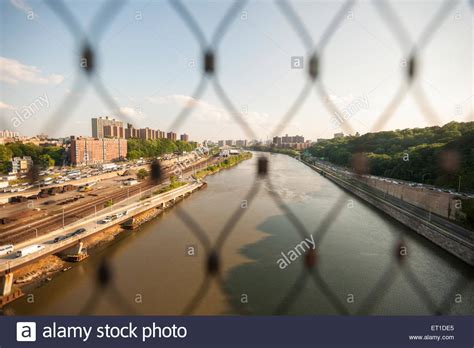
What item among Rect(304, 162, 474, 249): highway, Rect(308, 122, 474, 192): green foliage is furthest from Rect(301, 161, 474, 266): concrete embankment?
Rect(308, 122, 474, 192): green foliage

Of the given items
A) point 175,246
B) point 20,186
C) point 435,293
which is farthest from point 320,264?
point 20,186

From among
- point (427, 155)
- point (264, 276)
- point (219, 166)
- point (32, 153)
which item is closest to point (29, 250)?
point (264, 276)

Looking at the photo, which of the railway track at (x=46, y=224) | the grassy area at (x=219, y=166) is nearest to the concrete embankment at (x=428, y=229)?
the railway track at (x=46, y=224)

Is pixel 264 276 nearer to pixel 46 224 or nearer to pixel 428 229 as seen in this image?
pixel 428 229

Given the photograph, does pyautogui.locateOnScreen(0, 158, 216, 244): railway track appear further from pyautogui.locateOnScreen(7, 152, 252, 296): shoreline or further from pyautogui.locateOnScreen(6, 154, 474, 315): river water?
pyautogui.locateOnScreen(6, 154, 474, 315): river water

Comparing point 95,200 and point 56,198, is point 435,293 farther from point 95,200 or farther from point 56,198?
point 56,198

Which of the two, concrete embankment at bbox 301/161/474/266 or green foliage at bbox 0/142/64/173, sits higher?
green foliage at bbox 0/142/64/173
